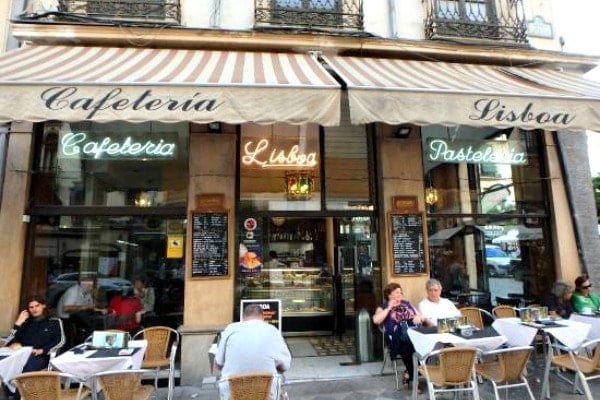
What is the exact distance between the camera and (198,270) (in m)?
6.20

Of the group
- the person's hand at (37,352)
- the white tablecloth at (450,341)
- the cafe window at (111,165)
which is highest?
the cafe window at (111,165)

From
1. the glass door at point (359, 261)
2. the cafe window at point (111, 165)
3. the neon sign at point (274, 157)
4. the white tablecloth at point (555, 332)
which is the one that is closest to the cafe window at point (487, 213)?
the glass door at point (359, 261)

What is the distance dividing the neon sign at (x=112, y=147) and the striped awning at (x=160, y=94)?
1.30 m

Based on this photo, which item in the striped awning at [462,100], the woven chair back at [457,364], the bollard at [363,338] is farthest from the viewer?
the bollard at [363,338]

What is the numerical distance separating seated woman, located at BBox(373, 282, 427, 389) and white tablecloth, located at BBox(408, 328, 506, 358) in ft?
2.28

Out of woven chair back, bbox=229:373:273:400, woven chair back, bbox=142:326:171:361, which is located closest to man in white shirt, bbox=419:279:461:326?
woven chair back, bbox=229:373:273:400

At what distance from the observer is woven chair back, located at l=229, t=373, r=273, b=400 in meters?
3.35

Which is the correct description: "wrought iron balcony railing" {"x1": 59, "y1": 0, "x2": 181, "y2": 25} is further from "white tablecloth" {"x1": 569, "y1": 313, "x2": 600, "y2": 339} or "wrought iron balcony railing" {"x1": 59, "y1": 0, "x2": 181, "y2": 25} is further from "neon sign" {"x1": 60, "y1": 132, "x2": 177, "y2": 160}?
"white tablecloth" {"x1": 569, "y1": 313, "x2": 600, "y2": 339}

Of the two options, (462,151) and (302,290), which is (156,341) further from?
(462,151)

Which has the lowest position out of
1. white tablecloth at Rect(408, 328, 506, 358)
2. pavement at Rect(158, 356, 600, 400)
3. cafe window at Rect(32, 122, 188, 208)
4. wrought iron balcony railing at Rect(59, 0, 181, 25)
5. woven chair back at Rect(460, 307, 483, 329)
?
pavement at Rect(158, 356, 600, 400)

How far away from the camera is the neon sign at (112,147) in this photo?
6.33 meters

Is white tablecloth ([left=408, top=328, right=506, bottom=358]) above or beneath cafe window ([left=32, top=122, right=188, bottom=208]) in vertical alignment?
beneath

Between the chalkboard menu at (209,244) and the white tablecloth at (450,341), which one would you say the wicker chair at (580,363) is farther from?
the chalkboard menu at (209,244)

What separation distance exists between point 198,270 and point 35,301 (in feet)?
6.74
